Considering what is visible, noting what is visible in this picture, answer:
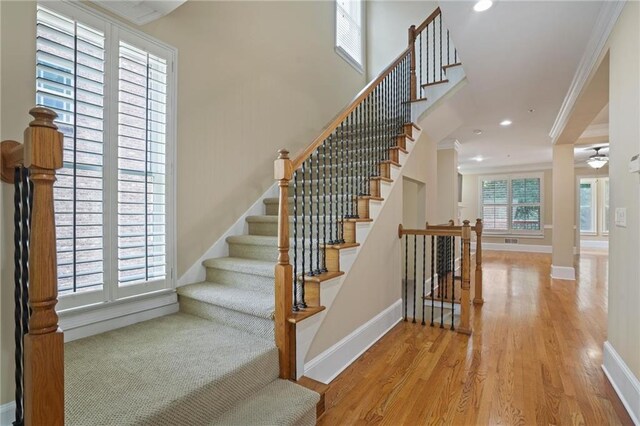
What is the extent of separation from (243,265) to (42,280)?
149 centimetres

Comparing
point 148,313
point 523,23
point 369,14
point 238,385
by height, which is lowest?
point 238,385

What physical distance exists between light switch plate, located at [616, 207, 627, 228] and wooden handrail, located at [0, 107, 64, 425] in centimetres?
285

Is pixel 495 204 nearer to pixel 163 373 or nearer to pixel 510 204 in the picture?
pixel 510 204

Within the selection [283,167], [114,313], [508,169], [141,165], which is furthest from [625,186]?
[508,169]

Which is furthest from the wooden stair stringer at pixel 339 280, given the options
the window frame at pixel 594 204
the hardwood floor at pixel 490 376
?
the window frame at pixel 594 204

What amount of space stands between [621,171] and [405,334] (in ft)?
6.90

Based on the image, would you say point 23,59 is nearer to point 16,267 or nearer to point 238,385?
point 16,267

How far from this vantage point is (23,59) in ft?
5.18

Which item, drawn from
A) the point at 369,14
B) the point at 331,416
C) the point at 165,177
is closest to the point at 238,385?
the point at 331,416

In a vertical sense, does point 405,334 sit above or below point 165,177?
below

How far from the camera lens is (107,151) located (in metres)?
1.96

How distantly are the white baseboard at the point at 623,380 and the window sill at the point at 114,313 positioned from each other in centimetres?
291

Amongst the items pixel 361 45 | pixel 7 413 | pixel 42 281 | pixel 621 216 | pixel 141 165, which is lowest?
pixel 7 413

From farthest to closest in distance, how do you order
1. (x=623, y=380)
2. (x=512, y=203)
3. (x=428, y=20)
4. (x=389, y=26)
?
1. (x=512, y=203)
2. (x=389, y=26)
3. (x=428, y=20)
4. (x=623, y=380)
